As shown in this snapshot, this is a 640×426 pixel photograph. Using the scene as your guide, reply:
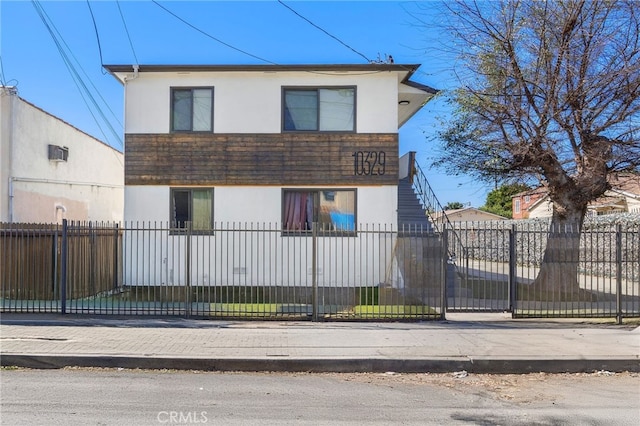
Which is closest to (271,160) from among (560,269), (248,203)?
(248,203)

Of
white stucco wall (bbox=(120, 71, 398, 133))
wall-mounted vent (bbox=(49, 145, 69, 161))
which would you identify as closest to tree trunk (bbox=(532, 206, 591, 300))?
white stucco wall (bbox=(120, 71, 398, 133))

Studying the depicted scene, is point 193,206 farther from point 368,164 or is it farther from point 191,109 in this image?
point 368,164

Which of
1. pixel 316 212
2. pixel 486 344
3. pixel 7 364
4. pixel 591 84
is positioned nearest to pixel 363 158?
pixel 316 212

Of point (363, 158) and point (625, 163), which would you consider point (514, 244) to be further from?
point (363, 158)

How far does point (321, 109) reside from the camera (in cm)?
1366

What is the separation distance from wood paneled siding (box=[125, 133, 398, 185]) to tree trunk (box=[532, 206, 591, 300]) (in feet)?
14.4

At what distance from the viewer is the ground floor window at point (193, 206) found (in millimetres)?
13734

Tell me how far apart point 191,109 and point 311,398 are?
9.78 meters

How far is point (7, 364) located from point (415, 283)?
693cm

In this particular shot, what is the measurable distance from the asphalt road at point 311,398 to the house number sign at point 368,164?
7274 millimetres

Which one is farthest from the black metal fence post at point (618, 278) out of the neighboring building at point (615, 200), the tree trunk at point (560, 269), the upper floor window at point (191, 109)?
the upper floor window at point (191, 109)

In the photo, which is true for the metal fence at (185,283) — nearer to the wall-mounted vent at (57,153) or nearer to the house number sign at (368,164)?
the house number sign at (368,164)

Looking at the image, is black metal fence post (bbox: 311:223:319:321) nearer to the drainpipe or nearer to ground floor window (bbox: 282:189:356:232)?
ground floor window (bbox: 282:189:356:232)

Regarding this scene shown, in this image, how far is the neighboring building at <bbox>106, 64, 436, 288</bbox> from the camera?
13516 mm
